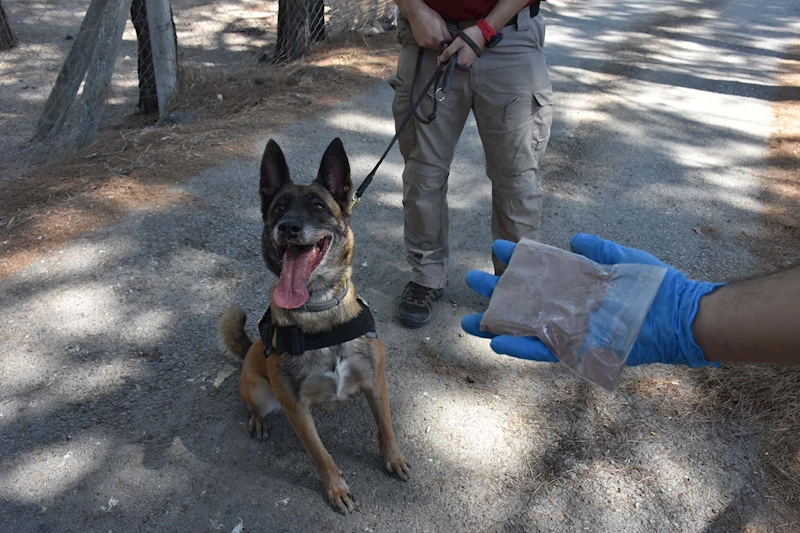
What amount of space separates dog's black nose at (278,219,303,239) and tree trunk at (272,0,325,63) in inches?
273

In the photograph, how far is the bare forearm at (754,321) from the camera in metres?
1.58

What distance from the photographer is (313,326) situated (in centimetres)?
281

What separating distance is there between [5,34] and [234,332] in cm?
1043

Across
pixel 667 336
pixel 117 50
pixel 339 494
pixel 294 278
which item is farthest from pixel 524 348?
pixel 117 50

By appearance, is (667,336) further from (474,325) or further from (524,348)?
(474,325)

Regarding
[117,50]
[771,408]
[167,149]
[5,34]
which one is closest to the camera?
[771,408]

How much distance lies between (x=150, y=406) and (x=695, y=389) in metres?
3.16

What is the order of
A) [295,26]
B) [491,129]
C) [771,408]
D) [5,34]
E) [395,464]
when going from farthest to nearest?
[5,34] < [295,26] < [491,129] < [771,408] < [395,464]

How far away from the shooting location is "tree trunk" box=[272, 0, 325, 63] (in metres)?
8.59

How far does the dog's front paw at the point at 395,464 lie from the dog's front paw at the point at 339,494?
0.24 metres

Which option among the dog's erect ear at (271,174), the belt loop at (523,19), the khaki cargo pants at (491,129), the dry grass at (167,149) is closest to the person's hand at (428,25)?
the khaki cargo pants at (491,129)

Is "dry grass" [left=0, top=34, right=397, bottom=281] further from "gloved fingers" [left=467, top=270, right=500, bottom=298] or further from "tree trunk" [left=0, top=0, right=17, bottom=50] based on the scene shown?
"tree trunk" [left=0, top=0, right=17, bottom=50]

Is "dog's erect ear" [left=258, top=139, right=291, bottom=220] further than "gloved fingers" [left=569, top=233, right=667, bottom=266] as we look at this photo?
Yes

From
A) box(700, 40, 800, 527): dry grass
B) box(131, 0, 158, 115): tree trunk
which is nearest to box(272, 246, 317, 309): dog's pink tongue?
box(700, 40, 800, 527): dry grass
